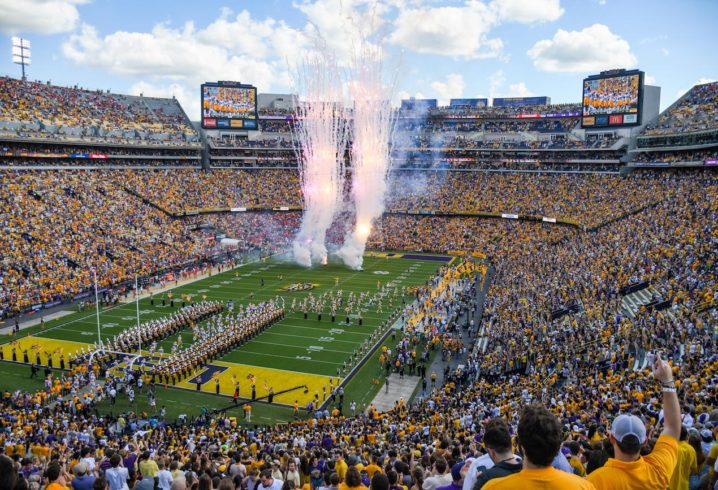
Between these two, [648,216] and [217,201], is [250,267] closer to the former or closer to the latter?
[217,201]

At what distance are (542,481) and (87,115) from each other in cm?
5874

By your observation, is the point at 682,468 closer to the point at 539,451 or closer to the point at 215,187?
the point at 539,451

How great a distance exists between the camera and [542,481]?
2504 mm

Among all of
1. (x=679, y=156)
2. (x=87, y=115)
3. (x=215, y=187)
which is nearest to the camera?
(x=679, y=156)

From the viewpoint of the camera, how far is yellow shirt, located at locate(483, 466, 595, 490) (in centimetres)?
250

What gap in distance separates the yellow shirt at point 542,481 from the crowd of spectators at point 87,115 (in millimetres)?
49575

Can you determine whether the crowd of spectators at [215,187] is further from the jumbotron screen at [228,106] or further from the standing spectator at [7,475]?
the standing spectator at [7,475]

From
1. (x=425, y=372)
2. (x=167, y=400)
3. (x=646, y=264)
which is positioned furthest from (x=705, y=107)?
(x=167, y=400)

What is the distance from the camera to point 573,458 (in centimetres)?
602

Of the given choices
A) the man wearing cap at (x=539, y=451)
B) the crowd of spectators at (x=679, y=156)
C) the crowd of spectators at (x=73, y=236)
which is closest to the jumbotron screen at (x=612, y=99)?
the crowd of spectators at (x=679, y=156)

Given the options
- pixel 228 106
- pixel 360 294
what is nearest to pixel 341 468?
pixel 360 294

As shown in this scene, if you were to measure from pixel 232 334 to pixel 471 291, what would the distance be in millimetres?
15094

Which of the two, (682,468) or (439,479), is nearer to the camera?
(682,468)

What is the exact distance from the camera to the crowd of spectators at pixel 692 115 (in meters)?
43.0
